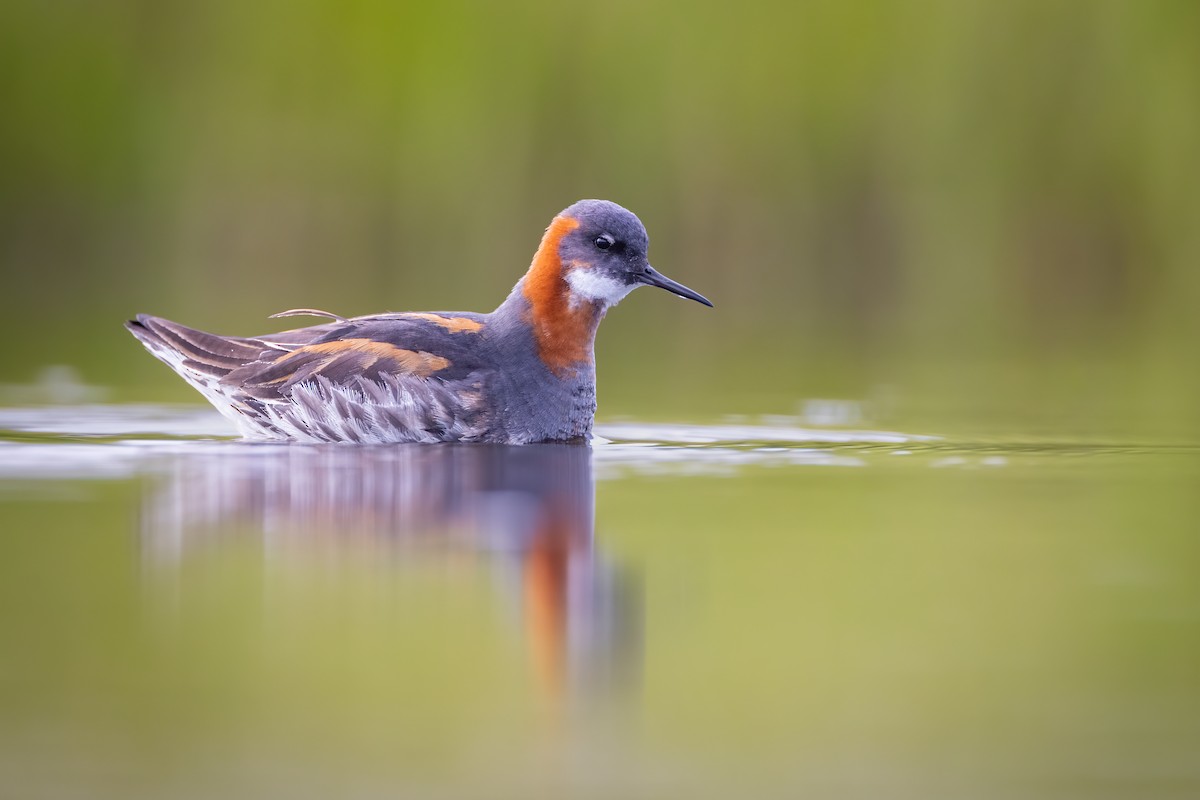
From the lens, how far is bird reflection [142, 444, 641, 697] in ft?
16.1

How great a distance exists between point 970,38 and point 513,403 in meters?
15.2

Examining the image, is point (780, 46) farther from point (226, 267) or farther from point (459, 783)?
point (459, 783)

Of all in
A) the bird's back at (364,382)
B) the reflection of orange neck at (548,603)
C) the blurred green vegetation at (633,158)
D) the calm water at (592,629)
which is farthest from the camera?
the blurred green vegetation at (633,158)

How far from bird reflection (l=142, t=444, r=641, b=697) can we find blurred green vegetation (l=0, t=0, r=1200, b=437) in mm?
8157

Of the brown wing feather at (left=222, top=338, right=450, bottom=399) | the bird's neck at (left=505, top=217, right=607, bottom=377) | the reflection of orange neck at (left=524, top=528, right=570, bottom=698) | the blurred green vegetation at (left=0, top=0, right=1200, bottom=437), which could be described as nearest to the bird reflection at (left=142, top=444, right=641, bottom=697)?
the reflection of orange neck at (left=524, top=528, right=570, bottom=698)

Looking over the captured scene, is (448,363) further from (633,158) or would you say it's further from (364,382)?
(633,158)

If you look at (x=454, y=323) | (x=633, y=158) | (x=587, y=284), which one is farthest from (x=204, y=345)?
(x=633, y=158)

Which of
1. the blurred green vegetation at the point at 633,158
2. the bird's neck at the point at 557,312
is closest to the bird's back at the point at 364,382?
the bird's neck at the point at 557,312

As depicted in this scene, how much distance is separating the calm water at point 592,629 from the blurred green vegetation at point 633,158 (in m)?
9.06

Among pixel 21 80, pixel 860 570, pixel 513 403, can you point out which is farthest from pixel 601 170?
pixel 860 570

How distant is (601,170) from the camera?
893 inches

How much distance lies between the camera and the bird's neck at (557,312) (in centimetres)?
901

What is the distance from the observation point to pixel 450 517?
6.36 m

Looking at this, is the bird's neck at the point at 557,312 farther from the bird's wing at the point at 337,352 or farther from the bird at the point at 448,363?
the bird's wing at the point at 337,352
